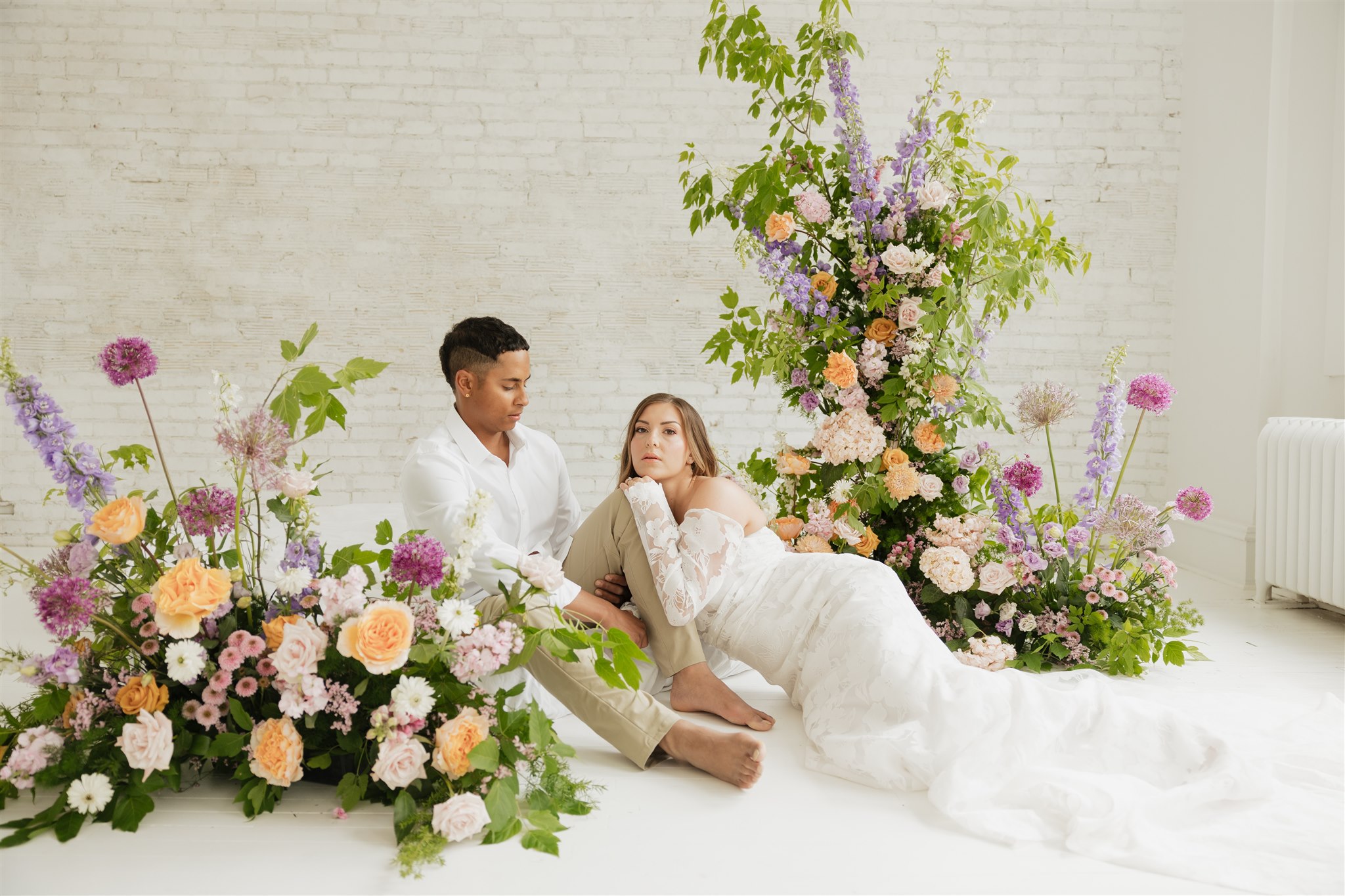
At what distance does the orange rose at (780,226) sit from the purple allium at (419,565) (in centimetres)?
170

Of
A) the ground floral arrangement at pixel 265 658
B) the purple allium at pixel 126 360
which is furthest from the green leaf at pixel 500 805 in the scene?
the purple allium at pixel 126 360

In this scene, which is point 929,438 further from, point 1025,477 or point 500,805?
point 500,805

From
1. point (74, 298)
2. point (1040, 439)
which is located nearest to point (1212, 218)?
point (1040, 439)

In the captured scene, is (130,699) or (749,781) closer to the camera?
(130,699)

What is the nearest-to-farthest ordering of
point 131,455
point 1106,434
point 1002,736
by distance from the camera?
point 131,455 → point 1002,736 → point 1106,434

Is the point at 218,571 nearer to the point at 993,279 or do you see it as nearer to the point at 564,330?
the point at 993,279

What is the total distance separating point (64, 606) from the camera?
165 cm

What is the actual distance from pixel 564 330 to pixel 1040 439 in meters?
2.65

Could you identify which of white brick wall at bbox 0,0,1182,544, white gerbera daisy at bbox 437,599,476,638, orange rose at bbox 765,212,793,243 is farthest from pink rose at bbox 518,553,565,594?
white brick wall at bbox 0,0,1182,544

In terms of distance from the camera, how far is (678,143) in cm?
501

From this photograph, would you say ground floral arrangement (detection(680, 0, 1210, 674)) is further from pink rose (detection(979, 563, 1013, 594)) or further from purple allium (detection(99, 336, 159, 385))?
purple allium (detection(99, 336, 159, 385))

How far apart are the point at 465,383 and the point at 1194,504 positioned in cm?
217

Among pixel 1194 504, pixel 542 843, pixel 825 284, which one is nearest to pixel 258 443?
pixel 542 843

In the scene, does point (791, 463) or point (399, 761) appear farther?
point (791, 463)
